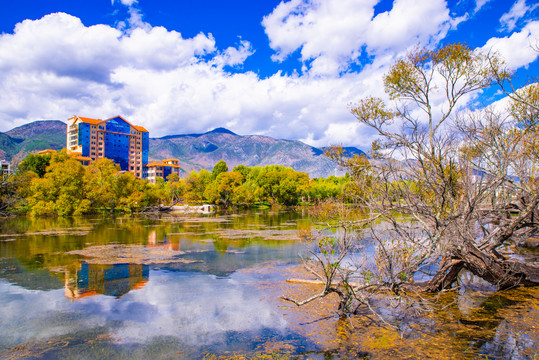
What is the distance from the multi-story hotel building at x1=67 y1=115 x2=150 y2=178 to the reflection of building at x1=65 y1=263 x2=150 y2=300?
128419 millimetres

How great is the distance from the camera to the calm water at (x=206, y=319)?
8.20 m

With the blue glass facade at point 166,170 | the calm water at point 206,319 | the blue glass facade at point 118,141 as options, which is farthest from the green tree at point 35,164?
the blue glass facade at point 166,170

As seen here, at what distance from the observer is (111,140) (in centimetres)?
14188

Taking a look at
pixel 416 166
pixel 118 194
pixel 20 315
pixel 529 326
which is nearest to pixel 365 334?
pixel 529 326

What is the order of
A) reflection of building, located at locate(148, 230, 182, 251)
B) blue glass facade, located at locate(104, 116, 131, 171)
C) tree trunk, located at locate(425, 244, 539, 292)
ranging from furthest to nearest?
blue glass facade, located at locate(104, 116, 131, 171), reflection of building, located at locate(148, 230, 182, 251), tree trunk, located at locate(425, 244, 539, 292)

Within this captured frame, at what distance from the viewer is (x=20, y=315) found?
407 inches

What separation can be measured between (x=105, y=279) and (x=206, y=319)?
6559mm

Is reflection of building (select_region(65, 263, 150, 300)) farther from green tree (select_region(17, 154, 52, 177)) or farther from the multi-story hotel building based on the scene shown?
the multi-story hotel building

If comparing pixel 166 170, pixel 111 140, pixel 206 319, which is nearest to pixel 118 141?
pixel 111 140

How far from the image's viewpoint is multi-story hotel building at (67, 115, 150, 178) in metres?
135

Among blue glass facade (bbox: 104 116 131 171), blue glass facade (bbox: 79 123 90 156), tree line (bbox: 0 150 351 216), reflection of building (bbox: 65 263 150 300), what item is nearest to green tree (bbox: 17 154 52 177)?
tree line (bbox: 0 150 351 216)

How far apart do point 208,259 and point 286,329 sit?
10210 mm

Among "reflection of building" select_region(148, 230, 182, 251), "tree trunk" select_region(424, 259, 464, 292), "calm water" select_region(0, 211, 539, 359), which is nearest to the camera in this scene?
"calm water" select_region(0, 211, 539, 359)

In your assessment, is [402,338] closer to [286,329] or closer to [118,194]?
[286,329]
